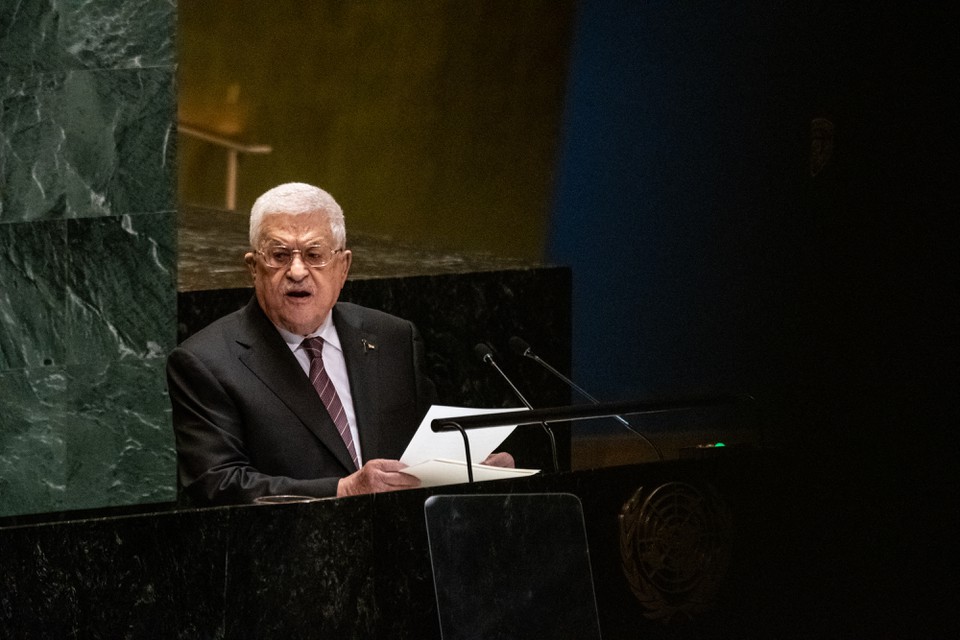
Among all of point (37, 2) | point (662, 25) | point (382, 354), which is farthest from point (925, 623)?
point (662, 25)

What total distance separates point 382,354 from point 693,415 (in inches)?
101

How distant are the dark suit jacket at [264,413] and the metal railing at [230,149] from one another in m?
3.31

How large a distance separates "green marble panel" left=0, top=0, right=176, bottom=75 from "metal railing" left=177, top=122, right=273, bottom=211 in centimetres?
219

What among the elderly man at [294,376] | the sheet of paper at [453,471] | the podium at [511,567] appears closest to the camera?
the podium at [511,567]

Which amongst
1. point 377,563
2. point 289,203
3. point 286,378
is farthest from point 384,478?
point 289,203

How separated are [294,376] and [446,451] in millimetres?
585

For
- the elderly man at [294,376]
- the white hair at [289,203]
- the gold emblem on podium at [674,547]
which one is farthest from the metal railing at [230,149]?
the gold emblem on podium at [674,547]

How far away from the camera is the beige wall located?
21.8ft

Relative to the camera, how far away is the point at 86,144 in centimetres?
460

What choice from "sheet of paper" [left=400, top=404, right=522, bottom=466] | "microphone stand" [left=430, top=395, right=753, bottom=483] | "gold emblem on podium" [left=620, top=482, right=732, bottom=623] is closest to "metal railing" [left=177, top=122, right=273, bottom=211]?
"sheet of paper" [left=400, top=404, right=522, bottom=466]

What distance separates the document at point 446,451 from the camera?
2.95 meters

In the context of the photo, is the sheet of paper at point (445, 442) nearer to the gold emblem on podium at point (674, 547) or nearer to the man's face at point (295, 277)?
the gold emblem on podium at point (674, 547)

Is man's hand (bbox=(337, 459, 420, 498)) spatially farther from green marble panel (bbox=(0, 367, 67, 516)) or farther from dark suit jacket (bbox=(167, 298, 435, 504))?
green marble panel (bbox=(0, 367, 67, 516))

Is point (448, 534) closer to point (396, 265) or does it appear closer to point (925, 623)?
point (925, 623)
